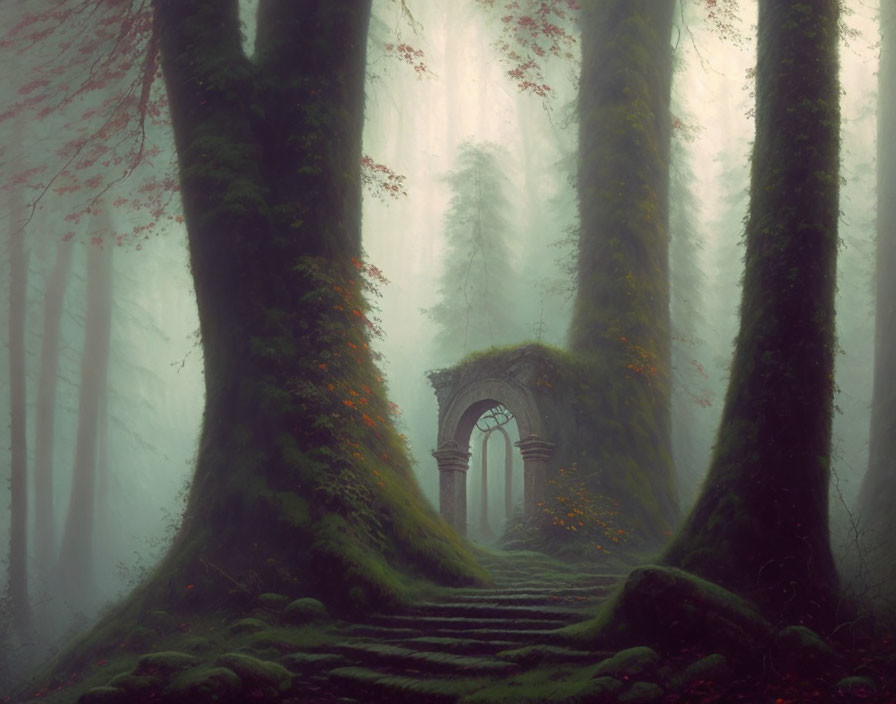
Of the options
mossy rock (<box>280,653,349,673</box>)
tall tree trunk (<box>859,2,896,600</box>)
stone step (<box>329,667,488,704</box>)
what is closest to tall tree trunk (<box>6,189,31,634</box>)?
mossy rock (<box>280,653,349,673</box>)

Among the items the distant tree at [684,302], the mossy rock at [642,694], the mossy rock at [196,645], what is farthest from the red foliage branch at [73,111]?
the mossy rock at [642,694]

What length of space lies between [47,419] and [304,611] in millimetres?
17244

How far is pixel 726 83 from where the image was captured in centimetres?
3319

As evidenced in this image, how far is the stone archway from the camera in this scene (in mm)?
15203

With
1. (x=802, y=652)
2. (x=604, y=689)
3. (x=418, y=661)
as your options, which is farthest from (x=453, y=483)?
(x=604, y=689)

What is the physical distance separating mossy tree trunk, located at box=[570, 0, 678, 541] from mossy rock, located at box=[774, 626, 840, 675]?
844cm

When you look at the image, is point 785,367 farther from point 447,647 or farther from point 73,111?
point 73,111

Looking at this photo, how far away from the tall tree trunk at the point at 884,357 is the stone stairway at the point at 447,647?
14.0 feet

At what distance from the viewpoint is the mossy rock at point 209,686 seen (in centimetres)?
621

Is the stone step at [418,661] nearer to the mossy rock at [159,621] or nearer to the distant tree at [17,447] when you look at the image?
the mossy rock at [159,621]

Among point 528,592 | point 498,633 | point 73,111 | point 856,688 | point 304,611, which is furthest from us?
point 73,111

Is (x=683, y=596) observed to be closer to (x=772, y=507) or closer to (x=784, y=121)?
(x=772, y=507)

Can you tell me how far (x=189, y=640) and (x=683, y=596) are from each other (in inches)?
175

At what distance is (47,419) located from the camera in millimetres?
22766
